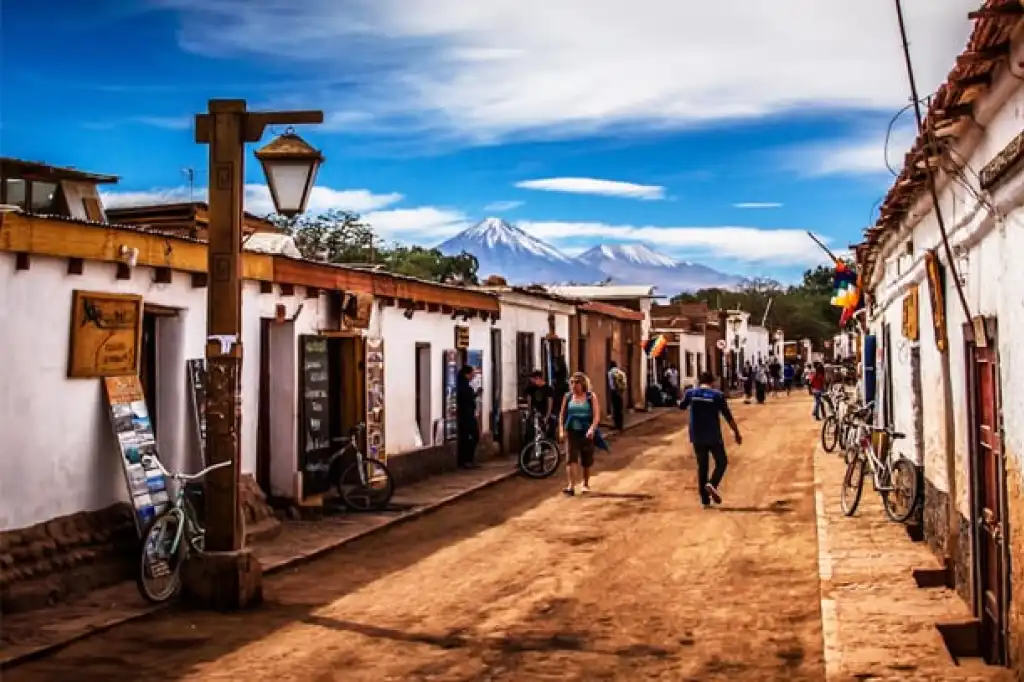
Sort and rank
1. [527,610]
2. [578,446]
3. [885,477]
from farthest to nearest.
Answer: [578,446], [885,477], [527,610]

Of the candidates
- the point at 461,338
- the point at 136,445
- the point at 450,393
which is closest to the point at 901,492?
the point at 136,445

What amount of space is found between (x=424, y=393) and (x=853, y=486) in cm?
696

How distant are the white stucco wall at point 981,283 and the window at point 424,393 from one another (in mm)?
9055

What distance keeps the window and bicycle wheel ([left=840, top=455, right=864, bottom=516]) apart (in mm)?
6768

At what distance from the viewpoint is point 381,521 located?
13.4 metres

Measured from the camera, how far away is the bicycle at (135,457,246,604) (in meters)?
8.84

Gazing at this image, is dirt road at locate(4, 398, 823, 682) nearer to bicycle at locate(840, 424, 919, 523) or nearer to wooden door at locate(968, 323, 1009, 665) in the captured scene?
bicycle at locate(840, 424, 919, 523)

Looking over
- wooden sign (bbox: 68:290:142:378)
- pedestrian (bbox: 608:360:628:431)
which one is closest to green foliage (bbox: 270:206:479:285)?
pedestrian (bbox: 608:360:628:431)

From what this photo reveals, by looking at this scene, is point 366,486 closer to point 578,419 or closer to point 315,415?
point 315,415

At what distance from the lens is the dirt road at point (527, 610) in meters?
7.19

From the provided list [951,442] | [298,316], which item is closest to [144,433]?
[298,316]


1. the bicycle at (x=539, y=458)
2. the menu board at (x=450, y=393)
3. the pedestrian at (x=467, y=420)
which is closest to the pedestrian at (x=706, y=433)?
the bicycle at (x=539, y=458)

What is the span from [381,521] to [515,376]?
1014 centimetres

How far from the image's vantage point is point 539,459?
18344 mm
